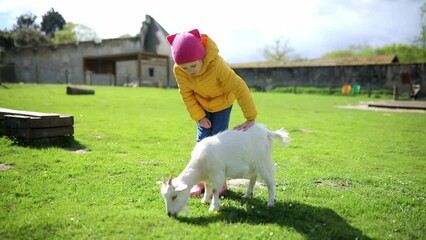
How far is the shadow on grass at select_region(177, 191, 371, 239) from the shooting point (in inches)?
156

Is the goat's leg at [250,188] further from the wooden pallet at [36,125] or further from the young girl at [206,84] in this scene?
the wooden pallet at [36,125]

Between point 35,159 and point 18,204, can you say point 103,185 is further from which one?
point 35,159

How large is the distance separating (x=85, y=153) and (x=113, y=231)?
3852 millimetres

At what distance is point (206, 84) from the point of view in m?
5.10

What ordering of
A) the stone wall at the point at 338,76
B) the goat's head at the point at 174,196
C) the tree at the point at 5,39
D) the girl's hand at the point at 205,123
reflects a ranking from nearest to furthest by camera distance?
the goat's head at the point at 174,196 < the girl's hand at the point at 205,123 < the stone wall at the point at 338,76 < the tree at the point at 5,39

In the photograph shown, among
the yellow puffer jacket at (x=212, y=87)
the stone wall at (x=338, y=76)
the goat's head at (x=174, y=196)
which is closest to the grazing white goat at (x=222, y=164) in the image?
the goat's head at (x=174, y=196)

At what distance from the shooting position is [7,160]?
6.46 meters

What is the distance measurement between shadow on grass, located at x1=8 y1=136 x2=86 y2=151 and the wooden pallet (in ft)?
0.28

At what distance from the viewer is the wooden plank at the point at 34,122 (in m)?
7.57

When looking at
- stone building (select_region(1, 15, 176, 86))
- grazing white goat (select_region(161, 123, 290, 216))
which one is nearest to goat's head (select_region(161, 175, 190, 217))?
grazing white goat (select_region(161, 123, 290, 216))

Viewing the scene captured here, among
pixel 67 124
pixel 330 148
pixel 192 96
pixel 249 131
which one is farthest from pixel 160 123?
pixel 249 131

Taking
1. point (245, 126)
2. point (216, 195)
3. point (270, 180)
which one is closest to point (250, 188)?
point (270, 180)

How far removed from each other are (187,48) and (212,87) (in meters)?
0.82

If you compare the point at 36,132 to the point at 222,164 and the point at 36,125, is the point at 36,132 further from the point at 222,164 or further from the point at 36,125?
the point at 222,164
